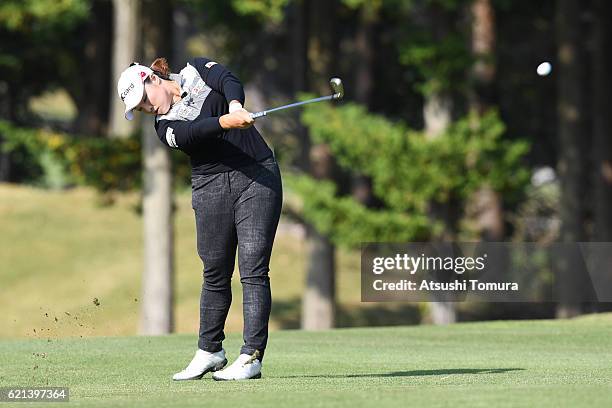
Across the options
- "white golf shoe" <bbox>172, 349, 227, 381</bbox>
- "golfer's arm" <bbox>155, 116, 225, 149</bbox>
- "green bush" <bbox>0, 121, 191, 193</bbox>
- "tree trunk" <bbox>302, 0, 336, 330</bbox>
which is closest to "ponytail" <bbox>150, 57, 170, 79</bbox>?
"golfer's arm" <bbox>155, 116, 225, 149</bbox>

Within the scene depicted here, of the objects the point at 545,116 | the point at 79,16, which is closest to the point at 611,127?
the point at 545,116

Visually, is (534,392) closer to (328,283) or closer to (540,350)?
(540,350)

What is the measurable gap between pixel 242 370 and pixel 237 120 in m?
1.64

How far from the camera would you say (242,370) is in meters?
9.60

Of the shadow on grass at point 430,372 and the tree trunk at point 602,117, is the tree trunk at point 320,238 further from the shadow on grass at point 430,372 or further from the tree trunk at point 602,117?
the shadow on grass at point 430,372

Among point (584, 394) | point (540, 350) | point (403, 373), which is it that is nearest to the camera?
point (584, 394)

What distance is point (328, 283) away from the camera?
29.8m

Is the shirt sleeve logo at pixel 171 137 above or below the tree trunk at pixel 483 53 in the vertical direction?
below

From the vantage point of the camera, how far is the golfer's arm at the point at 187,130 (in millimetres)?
9312

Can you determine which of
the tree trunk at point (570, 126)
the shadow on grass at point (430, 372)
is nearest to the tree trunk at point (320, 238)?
the tree trunk at point (570, 126)

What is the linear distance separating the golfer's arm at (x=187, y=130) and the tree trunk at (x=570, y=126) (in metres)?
20.1

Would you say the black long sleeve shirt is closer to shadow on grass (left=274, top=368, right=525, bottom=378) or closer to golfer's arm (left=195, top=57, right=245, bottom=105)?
golfer's arm (left=195, top=57, right=245, bottom=105)

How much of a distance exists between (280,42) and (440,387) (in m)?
27.0

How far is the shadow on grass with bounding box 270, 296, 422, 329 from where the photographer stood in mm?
33594
